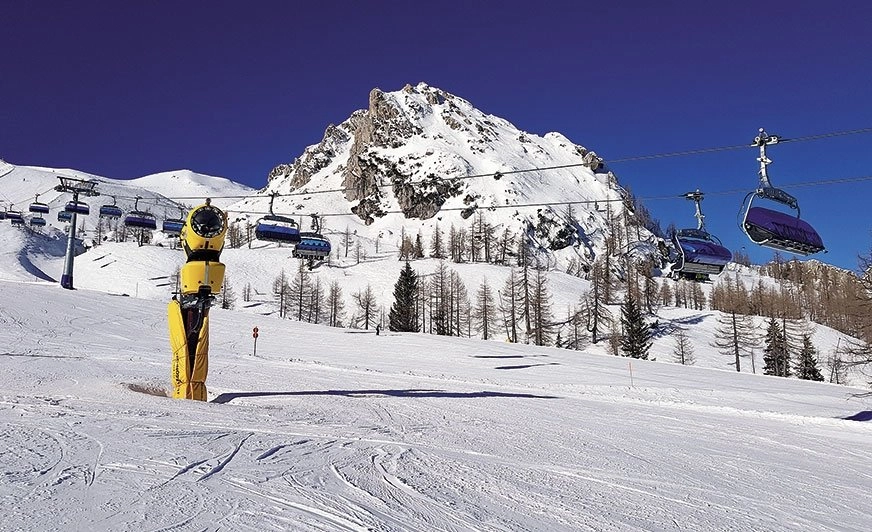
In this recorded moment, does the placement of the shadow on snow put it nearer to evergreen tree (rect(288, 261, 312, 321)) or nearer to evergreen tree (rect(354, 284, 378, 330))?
evergreen tree (rect(354, 284, 378, 330))

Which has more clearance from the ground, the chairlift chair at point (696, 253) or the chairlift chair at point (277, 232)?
the chairlift chair at point (277, 232)

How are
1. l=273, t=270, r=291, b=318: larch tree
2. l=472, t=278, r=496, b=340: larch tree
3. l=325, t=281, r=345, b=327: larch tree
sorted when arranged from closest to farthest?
l=472, t=278, r=496, b=340: larch tree
l=273, t=270, r=291, b=318: larch tree
l=325, t=281, r=345, b=327: larch tree

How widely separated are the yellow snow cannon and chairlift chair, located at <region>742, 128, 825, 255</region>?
12281mm

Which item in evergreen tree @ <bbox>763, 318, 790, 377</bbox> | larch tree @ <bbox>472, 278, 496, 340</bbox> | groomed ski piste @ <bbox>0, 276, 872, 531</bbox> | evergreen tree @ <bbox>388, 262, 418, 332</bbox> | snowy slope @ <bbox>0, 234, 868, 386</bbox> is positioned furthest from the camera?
larch tree @ <bbox>472, 278, 496, 340</bbox>

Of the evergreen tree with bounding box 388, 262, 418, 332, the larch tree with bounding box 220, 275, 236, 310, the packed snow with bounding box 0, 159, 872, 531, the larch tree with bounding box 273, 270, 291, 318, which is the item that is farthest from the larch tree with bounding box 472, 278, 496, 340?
the packed snow with bounding box 0, 159, 872, 531

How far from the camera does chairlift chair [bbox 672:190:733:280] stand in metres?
16.9

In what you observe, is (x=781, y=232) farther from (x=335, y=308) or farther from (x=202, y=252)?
(x=335, y=308)

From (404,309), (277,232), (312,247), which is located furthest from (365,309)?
(277,232)

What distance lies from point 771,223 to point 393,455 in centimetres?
1051

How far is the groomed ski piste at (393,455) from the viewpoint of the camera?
16.2 ft

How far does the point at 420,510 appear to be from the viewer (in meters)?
5.22

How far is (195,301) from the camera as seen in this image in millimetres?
12516

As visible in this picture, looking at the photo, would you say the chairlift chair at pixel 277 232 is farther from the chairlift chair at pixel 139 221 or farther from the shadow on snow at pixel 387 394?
the chairlift chair at pixel 139 221

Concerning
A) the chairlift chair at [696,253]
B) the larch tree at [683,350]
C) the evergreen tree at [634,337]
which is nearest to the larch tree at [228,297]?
the evergreen tree at [634,337]
